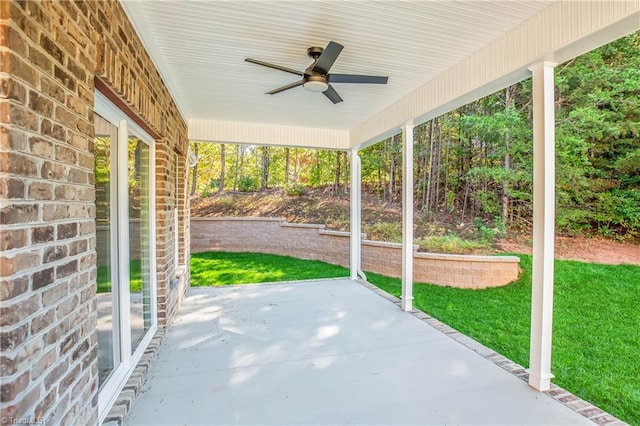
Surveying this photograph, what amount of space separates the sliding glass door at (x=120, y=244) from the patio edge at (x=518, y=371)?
3126 millimetres

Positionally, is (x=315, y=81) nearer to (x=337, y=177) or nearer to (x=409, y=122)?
(x=409, y=122)

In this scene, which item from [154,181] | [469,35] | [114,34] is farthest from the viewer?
[154,181]

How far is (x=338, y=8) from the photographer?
2.42 meters

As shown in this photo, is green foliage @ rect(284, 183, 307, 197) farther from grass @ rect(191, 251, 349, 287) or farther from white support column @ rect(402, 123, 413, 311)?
white support column @ rect(402, 123, 413, 311)

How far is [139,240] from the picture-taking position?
10.1 ft

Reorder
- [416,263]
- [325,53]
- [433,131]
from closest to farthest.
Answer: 1. [325,53]
2. [416,263]
3. [433,131]

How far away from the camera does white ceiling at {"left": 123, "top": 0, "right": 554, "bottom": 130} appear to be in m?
2.43

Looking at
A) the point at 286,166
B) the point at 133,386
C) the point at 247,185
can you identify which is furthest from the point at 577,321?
the point at 247,185

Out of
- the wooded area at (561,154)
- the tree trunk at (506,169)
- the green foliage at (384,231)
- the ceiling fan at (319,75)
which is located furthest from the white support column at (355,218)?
the ceiling fan at (319,75)

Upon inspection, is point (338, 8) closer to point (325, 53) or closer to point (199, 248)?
point (325, 53)

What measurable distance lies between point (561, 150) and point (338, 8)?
19.3 ft

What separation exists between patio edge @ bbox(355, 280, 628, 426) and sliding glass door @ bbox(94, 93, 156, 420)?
313 centimetres

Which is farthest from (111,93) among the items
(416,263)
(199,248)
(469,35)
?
(199,248)

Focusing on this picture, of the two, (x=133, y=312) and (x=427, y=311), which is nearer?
(x=133, y=312)
